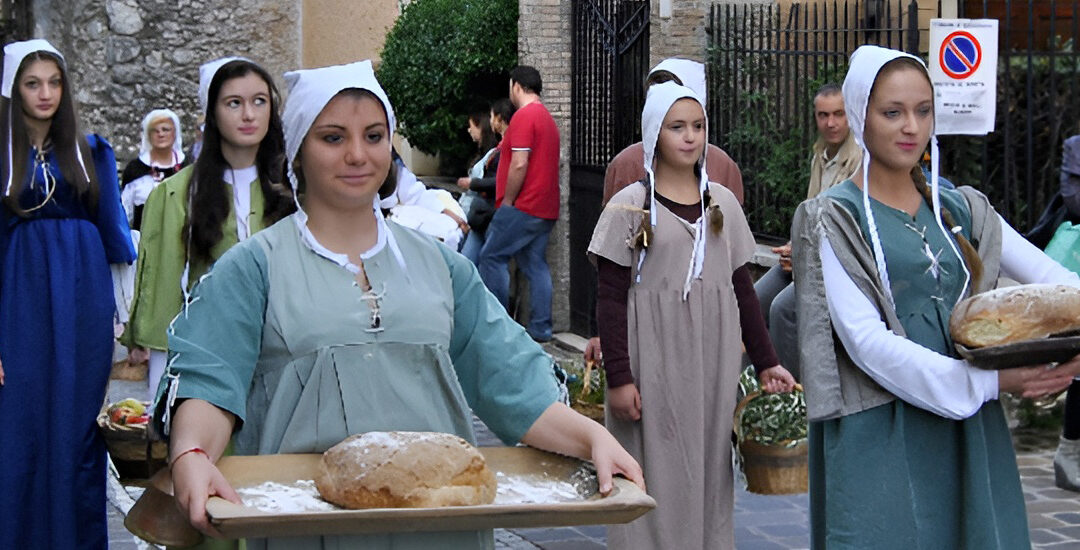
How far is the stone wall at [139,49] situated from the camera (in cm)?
2100

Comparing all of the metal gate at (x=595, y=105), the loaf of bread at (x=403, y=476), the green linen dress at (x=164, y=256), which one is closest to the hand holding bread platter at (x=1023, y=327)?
the loaf of bread at (x=403, y=476)

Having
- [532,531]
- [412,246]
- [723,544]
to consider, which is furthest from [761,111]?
[412,246]

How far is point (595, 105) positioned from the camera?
527 inches

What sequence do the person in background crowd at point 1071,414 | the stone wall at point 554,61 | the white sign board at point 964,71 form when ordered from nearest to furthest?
the person in background crowd at point 1071,414 → the white sign board at point 964,71 → the stone wall at point 554,61

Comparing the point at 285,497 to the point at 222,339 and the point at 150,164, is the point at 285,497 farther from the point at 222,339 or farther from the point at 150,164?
the point at 150,164

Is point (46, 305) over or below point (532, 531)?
over

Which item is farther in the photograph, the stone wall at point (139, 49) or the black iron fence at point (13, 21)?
the black iron fence at point (13, 21)

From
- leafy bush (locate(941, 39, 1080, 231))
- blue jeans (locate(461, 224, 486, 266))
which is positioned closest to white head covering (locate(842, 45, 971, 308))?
leafy bush (locate(941, 39, 1080, 231))

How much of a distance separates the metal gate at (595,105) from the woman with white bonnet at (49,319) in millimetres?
6221

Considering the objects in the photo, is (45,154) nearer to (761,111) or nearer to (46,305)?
(46,305)

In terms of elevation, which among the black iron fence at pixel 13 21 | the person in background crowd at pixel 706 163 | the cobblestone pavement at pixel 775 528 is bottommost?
the cobblestone pavement at pixel 775 528

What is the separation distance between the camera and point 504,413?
136 inches

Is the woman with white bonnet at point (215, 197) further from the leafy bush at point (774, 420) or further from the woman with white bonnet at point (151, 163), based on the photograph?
the woman with white bonnet at point (151, 163)

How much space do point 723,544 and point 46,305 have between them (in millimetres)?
2596
